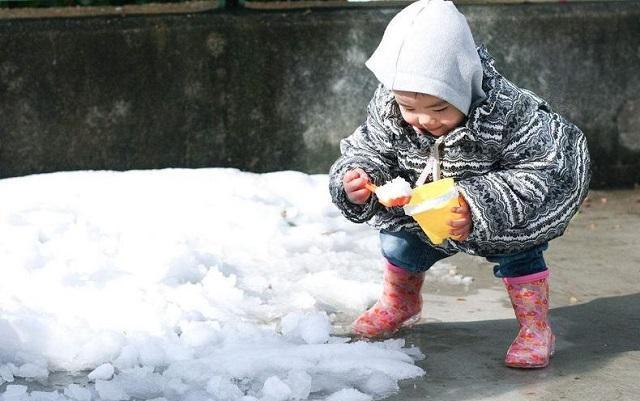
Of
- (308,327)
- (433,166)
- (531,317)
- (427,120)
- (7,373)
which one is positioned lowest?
(7,373)

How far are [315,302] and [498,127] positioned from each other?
2.91 ft

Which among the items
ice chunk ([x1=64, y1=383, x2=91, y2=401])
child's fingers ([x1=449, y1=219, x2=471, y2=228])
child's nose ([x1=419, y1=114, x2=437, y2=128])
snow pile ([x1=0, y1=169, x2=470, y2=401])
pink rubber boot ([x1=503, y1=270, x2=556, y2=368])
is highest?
child's nose ([x1=419, y1=114, x2=437, y2=128])

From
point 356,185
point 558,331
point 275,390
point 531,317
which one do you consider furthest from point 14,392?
point 558,331

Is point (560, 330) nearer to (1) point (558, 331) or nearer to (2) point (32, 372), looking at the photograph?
(1) point (558, 331)

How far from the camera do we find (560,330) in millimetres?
3602

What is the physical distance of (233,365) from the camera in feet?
10.3

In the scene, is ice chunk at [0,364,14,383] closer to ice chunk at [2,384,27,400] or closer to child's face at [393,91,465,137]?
ice chunk at [2,384,27,400]

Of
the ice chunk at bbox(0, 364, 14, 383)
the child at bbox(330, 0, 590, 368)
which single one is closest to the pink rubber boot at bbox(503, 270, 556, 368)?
the child at bbox(330, 0, 590, 368)

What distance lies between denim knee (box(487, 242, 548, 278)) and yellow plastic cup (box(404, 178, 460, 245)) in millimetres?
298

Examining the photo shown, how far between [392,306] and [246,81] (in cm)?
176

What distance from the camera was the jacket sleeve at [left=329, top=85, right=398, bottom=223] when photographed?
331 cm

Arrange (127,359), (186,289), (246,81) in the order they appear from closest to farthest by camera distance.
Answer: (127,359), (186,289), (246,81)

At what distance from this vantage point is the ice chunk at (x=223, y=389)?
2963 mm

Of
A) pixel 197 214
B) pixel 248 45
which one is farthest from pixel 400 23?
pixel 248 45
